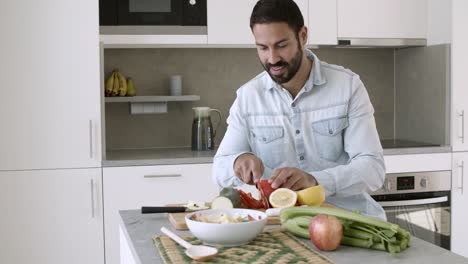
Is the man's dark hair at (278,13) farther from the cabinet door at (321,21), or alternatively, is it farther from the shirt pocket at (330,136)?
the cabinet door at (321,21)

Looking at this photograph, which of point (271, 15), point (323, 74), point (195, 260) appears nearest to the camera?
point (195, 260)

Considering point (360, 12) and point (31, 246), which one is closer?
point (31, 246)

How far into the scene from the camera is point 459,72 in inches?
159

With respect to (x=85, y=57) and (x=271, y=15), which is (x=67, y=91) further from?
(x=271, y=15)

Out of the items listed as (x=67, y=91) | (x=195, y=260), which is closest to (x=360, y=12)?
(x=67, y=91)

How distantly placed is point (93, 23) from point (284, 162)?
Answer: 1.51 m

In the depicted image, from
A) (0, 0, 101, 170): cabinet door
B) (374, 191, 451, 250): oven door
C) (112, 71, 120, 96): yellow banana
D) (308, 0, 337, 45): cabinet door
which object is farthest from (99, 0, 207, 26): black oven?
(374, 191, 451, 250): oven door

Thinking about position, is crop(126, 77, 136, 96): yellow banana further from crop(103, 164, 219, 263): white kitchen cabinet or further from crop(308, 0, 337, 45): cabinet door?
crop(308, 0, 337, 45): cabinet door

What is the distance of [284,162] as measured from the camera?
2.52 metres

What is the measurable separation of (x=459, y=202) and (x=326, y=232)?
261 centimetres

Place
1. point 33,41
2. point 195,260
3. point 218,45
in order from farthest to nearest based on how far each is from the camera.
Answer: point 218,45 → point 33,41 → point 195,260

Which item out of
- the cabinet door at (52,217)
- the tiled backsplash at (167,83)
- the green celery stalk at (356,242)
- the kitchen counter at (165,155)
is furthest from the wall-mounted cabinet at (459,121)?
the green celery stalk at (356,242)

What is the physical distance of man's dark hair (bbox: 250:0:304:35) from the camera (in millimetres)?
2357

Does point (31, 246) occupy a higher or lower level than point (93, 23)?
lower
